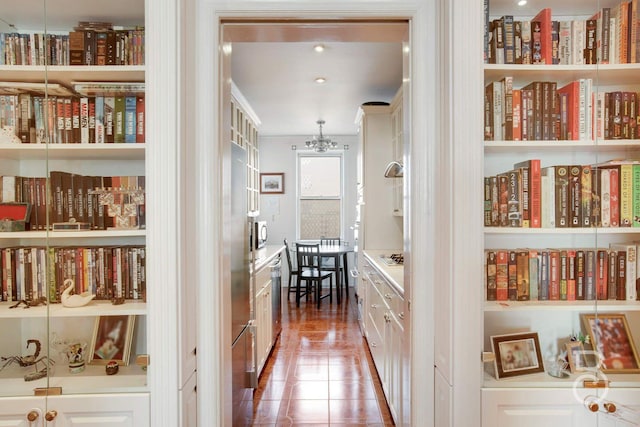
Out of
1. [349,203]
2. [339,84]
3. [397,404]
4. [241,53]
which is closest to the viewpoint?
[397,404]

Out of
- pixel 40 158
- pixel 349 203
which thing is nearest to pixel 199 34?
pixel 40 158

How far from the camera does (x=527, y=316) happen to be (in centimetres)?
150

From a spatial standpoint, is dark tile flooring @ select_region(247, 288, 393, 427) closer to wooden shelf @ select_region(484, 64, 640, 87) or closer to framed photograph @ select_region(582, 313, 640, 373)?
framed photograph @ select_region(582, 313, 640, 373)

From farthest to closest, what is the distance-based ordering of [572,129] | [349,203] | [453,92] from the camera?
[349,203] < [572,129] < [453,92]

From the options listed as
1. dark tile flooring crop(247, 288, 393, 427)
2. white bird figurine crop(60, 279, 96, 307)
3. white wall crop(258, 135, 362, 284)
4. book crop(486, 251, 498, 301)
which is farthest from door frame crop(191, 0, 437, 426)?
white wall crop(258, 135, 362, 284)

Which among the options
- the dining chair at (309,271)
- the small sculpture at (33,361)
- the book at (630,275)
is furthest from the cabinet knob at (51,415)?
the dining chair at (309,271)

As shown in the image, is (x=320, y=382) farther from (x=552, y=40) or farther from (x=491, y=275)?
(x=552, y=40)

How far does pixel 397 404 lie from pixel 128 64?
2.42 meters

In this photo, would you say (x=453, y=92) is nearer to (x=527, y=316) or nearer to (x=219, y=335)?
(x=527, y=316)

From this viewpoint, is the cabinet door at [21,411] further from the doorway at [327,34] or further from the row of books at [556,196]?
the row of books at [556,196]

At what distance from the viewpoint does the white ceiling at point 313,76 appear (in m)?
3.04

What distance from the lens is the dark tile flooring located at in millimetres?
2674

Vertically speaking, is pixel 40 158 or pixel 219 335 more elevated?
pixel 40 158

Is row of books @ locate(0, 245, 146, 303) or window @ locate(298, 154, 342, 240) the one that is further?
window @ locate(298, 154, 342, 240)
